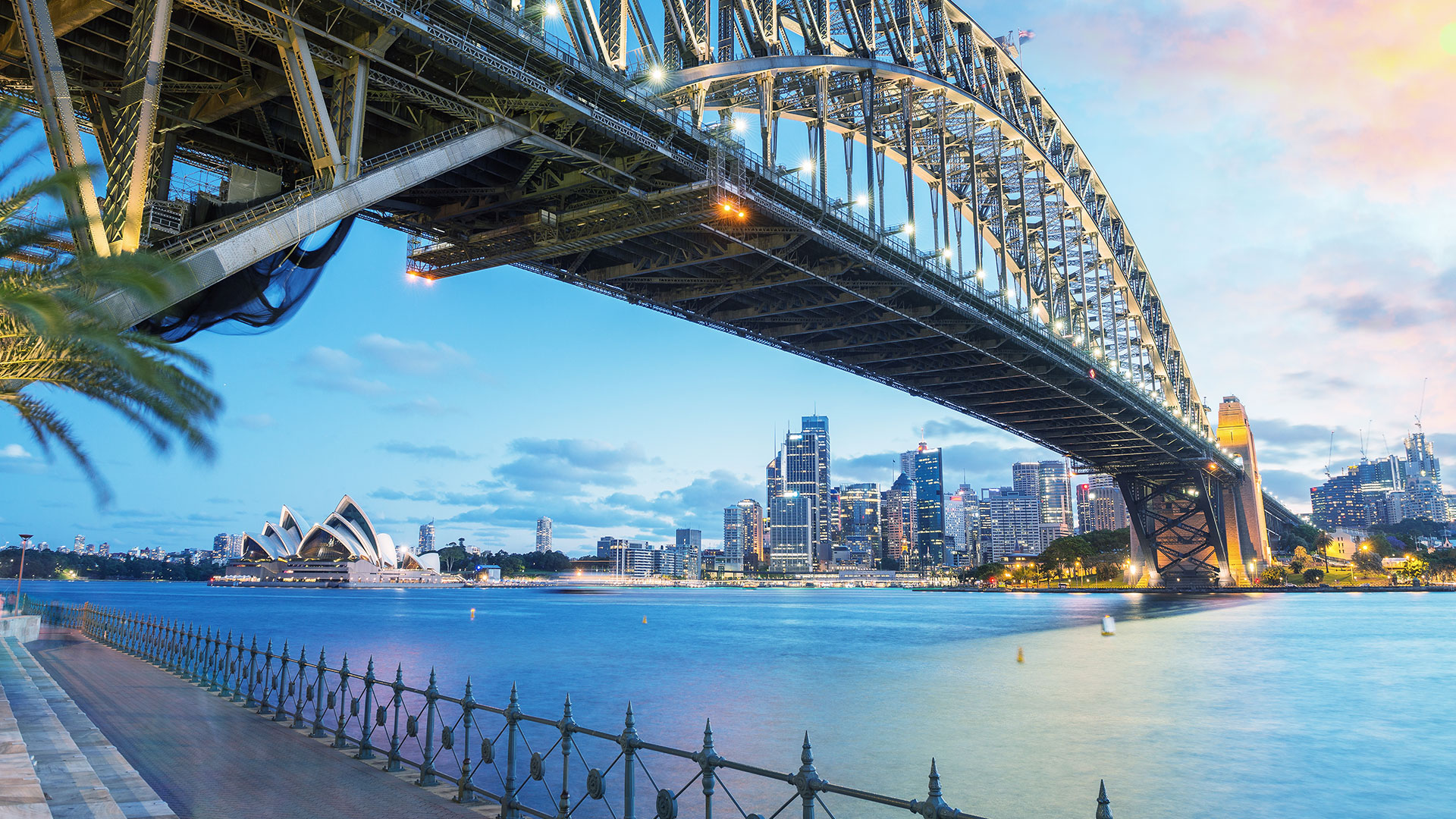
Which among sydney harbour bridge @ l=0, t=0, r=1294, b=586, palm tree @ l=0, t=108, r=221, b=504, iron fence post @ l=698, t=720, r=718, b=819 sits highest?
sydney harbour bridge @ l=0, t=0, r=1294, b=586

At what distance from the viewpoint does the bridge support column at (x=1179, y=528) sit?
8819 cm

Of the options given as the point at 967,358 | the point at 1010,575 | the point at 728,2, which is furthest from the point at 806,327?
the point at 1010,575

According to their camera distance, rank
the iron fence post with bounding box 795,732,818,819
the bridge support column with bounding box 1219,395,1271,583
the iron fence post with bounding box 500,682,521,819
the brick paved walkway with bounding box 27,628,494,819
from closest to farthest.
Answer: the iron fence post with bounding box 795,732,818,819 → the iron fence post with bounding box 500,682,521,819 → the brick paved walkway with bounding box 27,628,494,819 → the bridge support column with bounding box 1219,395,1271,583

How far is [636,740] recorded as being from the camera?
8070 millimetres

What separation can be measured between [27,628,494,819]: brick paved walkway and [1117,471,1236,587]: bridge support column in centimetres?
8491

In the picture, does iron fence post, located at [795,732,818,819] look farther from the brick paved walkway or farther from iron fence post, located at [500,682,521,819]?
the brick paved walkway

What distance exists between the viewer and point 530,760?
484 inches

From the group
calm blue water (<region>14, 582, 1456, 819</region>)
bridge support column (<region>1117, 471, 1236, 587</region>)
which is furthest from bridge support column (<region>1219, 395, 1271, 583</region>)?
calm blue water (<region>14, 582, 1456, 819</region>)

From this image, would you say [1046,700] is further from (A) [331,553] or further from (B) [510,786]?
(A) [331,553]

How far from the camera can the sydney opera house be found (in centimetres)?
15138

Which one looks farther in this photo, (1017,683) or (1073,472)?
(1073,472)

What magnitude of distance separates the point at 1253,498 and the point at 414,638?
273 ft

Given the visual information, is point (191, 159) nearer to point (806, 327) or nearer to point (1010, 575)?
point (806, 327)

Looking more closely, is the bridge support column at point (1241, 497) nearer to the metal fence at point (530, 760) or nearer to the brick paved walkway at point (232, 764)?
the metal fence at point (530, 760)
